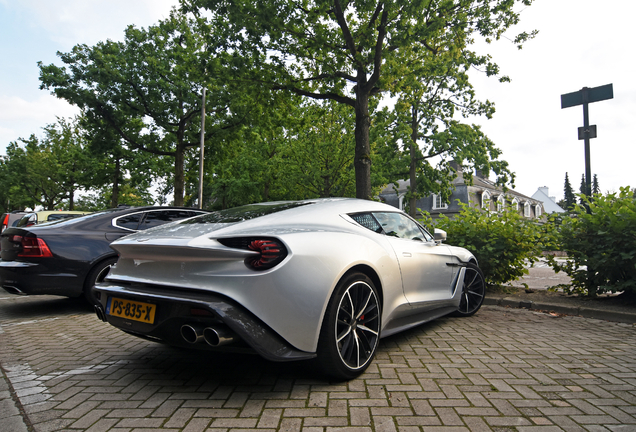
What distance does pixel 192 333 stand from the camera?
A: 8.11 ft

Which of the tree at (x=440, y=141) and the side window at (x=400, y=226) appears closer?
the side window at (x=400, y=226)

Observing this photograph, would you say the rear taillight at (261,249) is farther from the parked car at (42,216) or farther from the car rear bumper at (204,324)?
the parked car at (42,216)

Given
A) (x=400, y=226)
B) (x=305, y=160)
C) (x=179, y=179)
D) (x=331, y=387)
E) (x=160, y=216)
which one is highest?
(x=305, y=160)

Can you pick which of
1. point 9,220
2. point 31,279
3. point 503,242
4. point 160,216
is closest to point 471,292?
point 503,242

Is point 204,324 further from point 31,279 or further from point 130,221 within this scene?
point 130,221

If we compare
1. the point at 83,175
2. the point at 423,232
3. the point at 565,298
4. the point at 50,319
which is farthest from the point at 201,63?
the point at 83,175

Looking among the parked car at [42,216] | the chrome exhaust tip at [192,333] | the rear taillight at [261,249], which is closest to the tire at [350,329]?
the rear taillight at [261,249]

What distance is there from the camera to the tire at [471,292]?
16.8 feet

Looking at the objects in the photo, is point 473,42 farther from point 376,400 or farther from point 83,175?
point 83,175

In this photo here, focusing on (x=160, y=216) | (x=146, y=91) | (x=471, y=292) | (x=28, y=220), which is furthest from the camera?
(x=146, y=91)

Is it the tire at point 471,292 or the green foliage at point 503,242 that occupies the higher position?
the green foliage at point 503,242

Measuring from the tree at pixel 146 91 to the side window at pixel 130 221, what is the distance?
38.4 feet

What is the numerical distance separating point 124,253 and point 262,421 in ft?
5.13

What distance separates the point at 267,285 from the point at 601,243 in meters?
5.67
